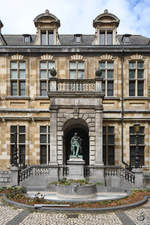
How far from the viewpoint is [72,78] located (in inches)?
789

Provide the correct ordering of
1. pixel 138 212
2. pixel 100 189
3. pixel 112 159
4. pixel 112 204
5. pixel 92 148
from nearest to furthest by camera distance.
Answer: pixel 138 212 → pixel 112 204 → pixel 100 189 → pixel 92 148 → pixel 112 159

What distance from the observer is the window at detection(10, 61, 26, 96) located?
20078 millimetres

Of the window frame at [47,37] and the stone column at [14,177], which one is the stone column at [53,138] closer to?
the stone column at [14,177]

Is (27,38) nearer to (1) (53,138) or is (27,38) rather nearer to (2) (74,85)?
(2) (74,85)

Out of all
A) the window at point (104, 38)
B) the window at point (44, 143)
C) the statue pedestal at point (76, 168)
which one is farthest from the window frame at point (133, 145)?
the window at point (104, 38)

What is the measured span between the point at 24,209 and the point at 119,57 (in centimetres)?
1438

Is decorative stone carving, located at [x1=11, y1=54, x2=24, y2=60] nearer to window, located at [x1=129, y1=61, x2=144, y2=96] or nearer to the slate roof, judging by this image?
the slate roof

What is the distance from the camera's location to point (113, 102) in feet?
65.2

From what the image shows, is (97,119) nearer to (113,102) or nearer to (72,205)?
(113,102)

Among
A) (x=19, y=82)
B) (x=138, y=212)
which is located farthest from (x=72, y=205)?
(x=19, y=82)

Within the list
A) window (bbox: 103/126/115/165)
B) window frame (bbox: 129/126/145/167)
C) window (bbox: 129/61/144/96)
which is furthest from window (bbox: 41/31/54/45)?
window frame (bbox: 129/126/145/167)

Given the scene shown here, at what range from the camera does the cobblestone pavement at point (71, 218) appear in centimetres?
891

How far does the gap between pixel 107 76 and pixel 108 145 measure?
579 centimetres

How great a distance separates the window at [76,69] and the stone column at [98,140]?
18.4ft
